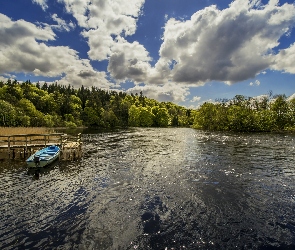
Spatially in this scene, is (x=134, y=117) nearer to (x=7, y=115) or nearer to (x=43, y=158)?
(x=7, y=115)

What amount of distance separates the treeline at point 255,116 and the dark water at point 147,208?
6905 cm

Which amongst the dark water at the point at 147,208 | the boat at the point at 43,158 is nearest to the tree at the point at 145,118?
the boat at the point at 43,158

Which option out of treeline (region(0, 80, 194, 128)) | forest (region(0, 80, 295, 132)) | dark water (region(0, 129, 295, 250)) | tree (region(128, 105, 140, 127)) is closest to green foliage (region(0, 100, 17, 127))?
forest (region(0, 80, 295, 132))

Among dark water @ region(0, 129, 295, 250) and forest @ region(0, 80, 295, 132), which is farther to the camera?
forest @ region(0, 80, 295, 132)

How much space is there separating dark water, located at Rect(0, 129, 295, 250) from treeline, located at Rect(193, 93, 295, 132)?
69054mm

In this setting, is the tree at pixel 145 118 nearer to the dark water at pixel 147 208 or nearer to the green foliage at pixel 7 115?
the green foliage at pixel 7 115

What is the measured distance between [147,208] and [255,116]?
3405 inches

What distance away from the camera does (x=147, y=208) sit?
14.5 metres

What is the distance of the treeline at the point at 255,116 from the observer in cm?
8869

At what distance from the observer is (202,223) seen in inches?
490

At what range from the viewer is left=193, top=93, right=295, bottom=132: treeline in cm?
8869

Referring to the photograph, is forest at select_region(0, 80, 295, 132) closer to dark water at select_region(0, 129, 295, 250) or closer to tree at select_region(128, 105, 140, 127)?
tree at select_region(128, 105, 140, 127)

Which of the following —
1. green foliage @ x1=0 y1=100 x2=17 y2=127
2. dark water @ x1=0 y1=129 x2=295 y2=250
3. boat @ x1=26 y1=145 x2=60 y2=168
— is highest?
green foliage @ x1=0 y1=100 x2=17 y2=127

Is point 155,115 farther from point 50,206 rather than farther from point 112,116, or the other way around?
point 50,206
